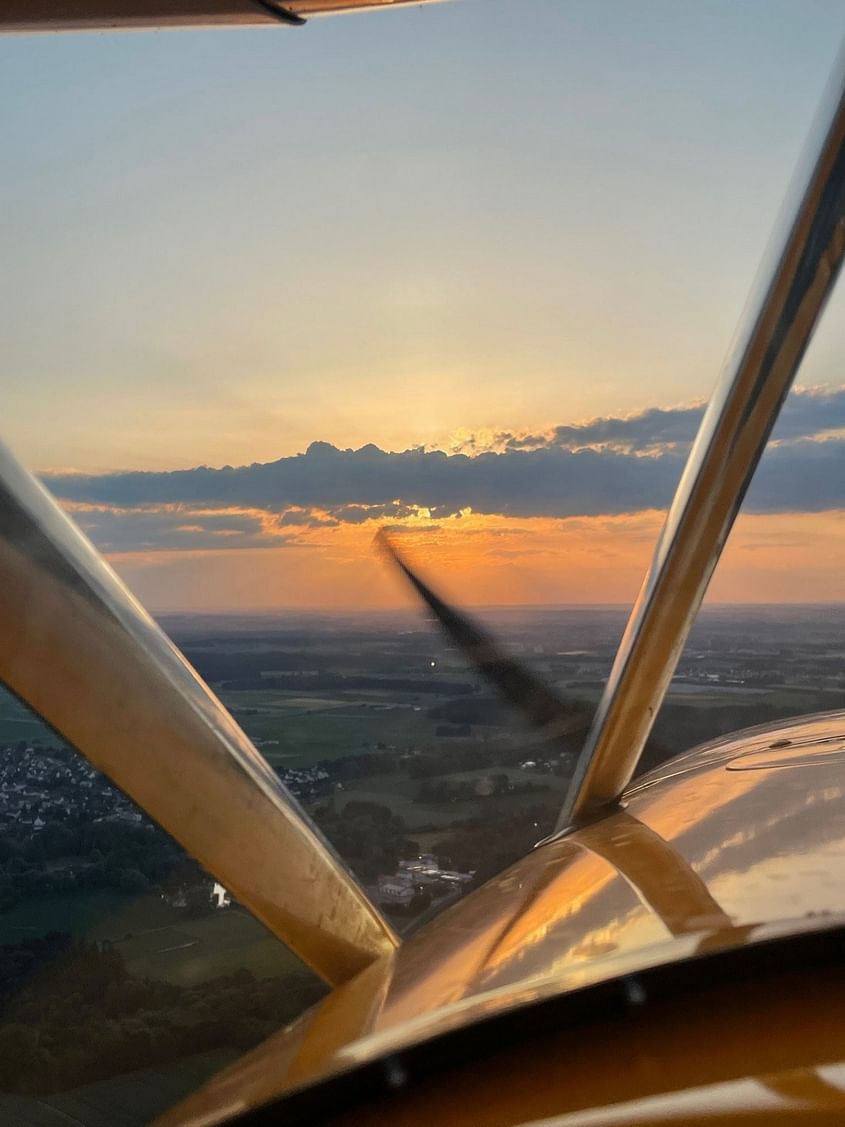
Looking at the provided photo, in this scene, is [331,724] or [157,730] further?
[331,724]

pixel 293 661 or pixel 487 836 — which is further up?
pixel 293 661

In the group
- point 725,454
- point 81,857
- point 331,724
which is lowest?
point 81,857

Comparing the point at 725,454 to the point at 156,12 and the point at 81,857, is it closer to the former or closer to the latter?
the point at 156,12

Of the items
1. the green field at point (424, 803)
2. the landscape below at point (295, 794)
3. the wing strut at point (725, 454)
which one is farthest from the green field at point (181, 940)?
the wing strut at point (725, 454)

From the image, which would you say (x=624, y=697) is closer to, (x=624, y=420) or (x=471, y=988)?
(x=624, y=420)

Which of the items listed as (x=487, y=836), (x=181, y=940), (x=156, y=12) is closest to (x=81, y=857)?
(x=181, y=940)

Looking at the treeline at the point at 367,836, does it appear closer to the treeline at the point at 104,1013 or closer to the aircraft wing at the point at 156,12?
the treeline at the point at 104,1013
